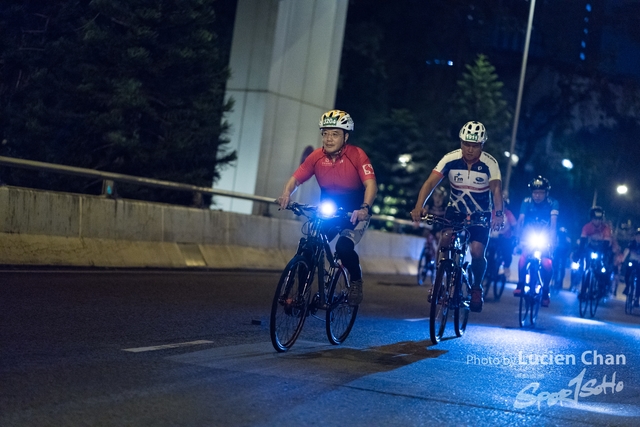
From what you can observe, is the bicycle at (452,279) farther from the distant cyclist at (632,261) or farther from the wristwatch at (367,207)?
the distant cyclist at (632,261)

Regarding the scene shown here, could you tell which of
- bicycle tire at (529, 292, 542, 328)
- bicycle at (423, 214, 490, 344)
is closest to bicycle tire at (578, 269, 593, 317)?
bicycle tire at (529, 292, 542, 328)

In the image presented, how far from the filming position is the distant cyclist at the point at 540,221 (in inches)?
570

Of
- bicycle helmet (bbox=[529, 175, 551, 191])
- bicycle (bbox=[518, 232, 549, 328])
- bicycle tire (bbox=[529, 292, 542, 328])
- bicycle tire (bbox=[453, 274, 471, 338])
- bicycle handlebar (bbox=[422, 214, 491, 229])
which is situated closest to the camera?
bicycle handlebar (bbox=[422, 214, 491, 229])

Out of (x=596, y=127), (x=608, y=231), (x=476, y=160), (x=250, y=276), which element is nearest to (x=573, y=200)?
(x=596, y=127)

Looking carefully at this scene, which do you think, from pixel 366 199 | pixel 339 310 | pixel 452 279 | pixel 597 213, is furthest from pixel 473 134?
pixel 597 213

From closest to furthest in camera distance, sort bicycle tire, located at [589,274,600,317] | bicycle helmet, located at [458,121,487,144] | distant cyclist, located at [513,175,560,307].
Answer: bicycle helmet, located at [458,121,487,144] < distant cyclist, located at [513,175,560,307] < bicycle tire, located at [589,274,600,317]

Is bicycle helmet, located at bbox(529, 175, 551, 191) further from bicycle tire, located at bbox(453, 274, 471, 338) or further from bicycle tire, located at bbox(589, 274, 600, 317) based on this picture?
bicycle tire, located at bbox(453, 274, 471, 338)

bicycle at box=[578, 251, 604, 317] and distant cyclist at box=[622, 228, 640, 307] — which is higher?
distant cyclist at box=[622, 228, 640, 307]

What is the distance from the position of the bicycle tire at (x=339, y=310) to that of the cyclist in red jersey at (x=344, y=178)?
0.07 meters

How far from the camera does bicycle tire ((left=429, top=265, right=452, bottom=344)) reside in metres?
10.2

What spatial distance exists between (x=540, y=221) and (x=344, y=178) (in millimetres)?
6175

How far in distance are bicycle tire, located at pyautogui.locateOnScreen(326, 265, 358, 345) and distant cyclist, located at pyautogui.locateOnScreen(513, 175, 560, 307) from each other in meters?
5.03

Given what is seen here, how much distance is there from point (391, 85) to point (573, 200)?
16.7 m

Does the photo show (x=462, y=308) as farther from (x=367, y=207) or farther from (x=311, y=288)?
(x=311, y=288)
